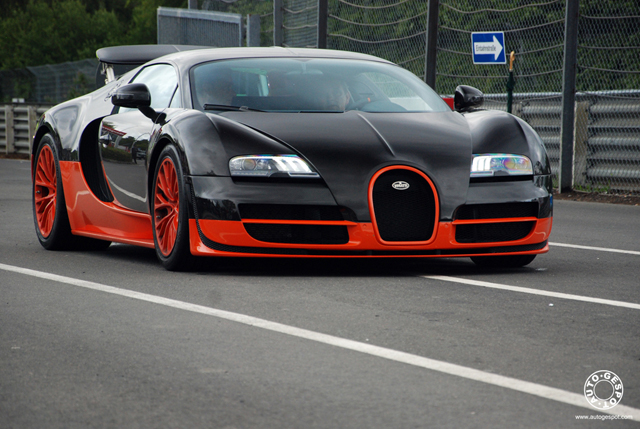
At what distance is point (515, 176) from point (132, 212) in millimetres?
2339

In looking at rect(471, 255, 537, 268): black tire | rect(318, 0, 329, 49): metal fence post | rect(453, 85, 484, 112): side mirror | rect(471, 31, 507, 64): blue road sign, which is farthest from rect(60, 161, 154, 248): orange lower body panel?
rect(318, 0, 329, 49): metal fence post

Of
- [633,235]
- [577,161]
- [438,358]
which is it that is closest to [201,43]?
[577,161]

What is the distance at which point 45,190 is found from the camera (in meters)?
7.70

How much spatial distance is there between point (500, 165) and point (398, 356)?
2.29m

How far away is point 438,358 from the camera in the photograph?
12.2 feet

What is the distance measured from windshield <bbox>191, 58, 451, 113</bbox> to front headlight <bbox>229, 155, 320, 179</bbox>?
0.71 m

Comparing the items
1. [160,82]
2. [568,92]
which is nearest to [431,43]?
[568,92]

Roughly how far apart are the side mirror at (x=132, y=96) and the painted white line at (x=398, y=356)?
52.7 inches

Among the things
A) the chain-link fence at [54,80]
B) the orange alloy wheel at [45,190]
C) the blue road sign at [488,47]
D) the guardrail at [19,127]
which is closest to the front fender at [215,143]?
the orange alloy wheel at [45,190]

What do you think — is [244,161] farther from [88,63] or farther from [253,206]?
[88,63]

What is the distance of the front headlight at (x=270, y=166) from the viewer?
551 cm

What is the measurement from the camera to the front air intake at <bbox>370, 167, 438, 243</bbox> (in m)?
5.57

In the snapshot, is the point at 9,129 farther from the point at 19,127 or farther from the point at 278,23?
the point at 278,23

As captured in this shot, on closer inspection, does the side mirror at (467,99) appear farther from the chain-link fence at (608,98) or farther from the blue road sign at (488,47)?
the blue road sign at (488,47)
